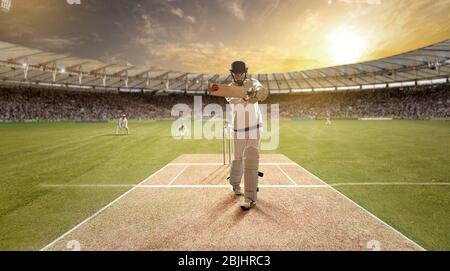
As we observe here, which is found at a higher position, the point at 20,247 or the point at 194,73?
the point at 194,73

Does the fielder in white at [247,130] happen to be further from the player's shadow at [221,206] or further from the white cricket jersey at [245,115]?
the player's shadow at [221,206]

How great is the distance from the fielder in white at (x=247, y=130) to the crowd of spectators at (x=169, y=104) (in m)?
47.6

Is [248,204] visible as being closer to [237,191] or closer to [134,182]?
[237,191]

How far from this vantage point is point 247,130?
4.89 metres

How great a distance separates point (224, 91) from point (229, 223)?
2.19m

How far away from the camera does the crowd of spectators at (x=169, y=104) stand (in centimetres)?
4356

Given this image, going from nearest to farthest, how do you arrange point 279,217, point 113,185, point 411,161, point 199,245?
point 199,245 → point 279,217 → point 113,185 → point 411,161

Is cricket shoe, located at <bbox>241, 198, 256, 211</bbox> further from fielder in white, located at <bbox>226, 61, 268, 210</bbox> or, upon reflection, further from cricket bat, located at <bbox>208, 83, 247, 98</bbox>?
cricket bat, located at <bbox>208, 83, 247, 98</bbox>

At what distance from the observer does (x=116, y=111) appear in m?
53.9
